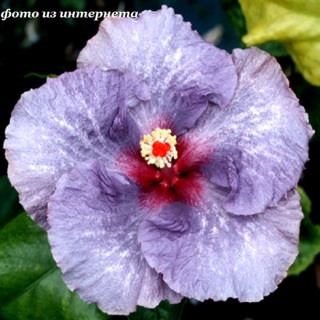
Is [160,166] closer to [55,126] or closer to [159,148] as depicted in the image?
[159,148]

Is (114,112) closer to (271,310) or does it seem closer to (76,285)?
(76,285)

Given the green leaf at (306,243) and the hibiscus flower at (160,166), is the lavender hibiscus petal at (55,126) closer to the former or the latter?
the hibiscus flower at (160,166)

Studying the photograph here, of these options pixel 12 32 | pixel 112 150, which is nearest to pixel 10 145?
pixel 112 150

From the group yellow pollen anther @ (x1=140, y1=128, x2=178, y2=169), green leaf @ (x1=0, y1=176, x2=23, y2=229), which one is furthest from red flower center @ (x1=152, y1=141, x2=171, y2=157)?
green leaf @ (x1=0, y1=176, x2=23, y2=229)

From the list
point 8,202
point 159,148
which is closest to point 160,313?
point 159,148

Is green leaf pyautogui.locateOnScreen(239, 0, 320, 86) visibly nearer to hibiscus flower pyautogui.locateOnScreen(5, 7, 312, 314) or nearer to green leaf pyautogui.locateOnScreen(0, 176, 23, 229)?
hibiscus flower pyautogui.locateOnScreen(5, 7, 312, 314)
